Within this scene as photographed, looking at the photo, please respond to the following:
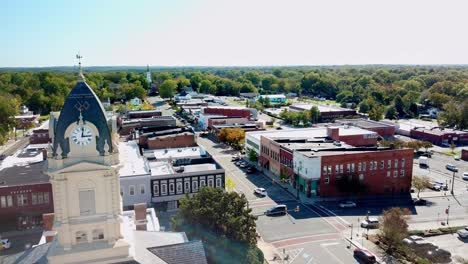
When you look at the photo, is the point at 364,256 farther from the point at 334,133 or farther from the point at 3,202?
the point at 3,202

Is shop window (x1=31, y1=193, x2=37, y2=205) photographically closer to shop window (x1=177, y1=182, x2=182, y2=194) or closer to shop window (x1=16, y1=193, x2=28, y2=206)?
shop window (x1=16, y1=193, x2=28, y2=206)

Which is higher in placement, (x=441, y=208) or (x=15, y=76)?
(x=15, y=76)

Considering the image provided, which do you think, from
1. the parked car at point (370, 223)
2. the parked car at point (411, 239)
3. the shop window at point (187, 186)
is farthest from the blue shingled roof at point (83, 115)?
the parked car at point (370, 223)

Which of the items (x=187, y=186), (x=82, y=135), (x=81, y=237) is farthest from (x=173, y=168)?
(x=82, y=135)

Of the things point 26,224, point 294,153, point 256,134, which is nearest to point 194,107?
point 256,134

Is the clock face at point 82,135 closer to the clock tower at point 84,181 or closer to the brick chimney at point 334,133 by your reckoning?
the clock tower at point 84,181

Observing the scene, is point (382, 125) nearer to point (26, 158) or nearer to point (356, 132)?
point (356, 132)
